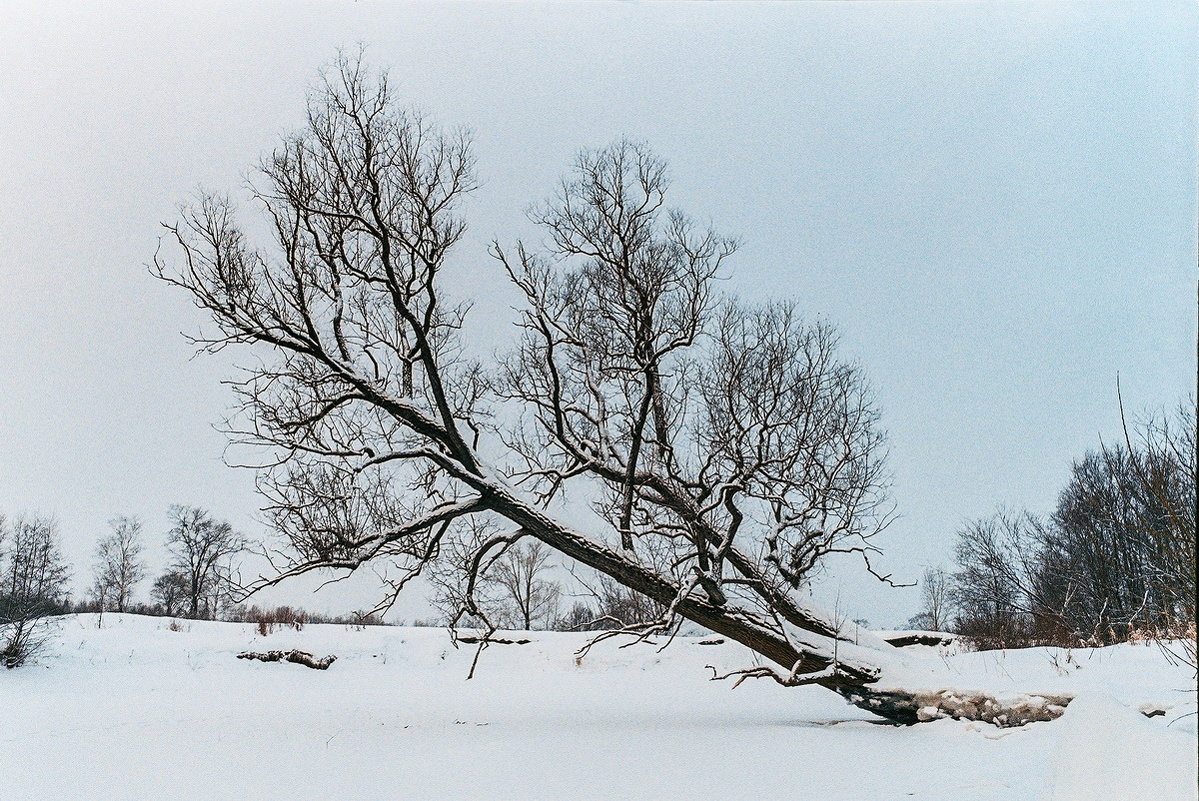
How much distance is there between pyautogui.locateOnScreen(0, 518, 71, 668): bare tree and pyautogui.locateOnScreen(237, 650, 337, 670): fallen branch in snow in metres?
3.72

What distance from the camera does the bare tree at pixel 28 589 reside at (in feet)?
43.8

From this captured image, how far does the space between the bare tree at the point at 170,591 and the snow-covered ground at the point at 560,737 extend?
14.2 m

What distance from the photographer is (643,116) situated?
33.7 feet

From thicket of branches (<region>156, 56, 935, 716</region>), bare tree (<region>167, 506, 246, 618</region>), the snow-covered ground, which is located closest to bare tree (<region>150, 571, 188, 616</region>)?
bare tree (<region>167, 506, 246, 618</region>)

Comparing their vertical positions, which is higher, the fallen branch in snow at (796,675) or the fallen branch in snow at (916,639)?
the fallen branch in snow at (796,675)

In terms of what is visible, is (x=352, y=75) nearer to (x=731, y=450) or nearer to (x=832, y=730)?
(x=731, y=450)

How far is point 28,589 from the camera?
17.7 m

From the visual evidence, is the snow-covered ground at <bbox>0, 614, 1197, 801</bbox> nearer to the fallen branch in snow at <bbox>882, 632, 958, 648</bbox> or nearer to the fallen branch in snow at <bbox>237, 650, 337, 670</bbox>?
the fallen branch in snow at <bbox>237, 650, 337, 670</bbox>

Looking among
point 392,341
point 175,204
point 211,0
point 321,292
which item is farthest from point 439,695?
point 211,0

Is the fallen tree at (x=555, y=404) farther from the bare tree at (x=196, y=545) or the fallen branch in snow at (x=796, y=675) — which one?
the bare tree at (x=196, y=545)

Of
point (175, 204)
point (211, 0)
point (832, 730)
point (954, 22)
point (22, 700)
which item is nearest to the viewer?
point (954, 22)

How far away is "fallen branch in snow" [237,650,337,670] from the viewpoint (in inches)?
575

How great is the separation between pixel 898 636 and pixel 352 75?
44.1ft

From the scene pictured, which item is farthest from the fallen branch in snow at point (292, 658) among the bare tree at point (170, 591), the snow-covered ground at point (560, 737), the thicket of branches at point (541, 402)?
the bare tree at point (170, 591)
